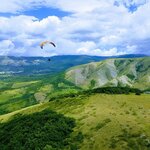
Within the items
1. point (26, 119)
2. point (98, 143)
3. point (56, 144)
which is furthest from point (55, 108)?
point (98, 143)

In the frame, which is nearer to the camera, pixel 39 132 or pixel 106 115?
pixel 106 115

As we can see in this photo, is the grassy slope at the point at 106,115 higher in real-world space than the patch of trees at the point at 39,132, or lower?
higher

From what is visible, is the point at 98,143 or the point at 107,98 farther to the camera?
the point at 107,98

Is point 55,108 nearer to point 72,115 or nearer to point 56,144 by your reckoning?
point 72,115

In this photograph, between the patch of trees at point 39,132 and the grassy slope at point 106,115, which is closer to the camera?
the grassy slope at point 106,115

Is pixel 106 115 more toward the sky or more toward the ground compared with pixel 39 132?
more toward the sky
